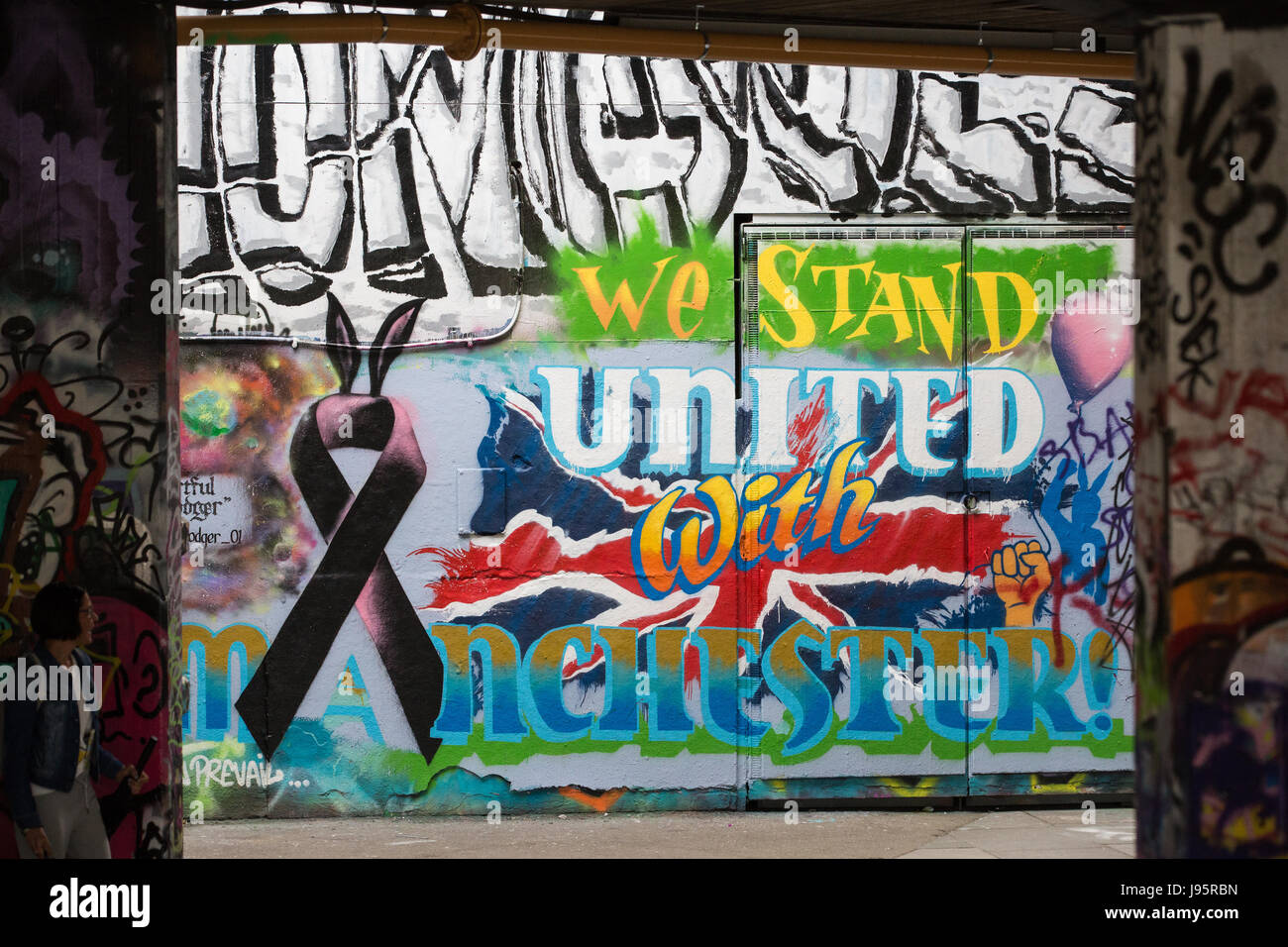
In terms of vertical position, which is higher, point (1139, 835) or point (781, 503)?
point (781, 503)

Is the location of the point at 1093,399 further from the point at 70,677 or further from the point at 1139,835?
the point at 70,677

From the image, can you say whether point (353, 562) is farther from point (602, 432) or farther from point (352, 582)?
point (602, 432)

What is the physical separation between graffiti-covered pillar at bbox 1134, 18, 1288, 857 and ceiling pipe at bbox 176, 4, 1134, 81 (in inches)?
121

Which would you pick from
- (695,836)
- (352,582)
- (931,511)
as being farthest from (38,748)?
(931,511)

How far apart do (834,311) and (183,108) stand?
14.7 feet

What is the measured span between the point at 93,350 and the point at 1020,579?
240 inches

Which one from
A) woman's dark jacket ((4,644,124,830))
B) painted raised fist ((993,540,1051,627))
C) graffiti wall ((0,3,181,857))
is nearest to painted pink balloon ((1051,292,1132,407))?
painted raised fist ((993,540,1051,627))

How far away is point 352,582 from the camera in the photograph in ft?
29.9

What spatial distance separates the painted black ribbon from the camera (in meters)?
9.09

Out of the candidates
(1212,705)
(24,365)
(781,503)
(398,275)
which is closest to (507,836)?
(781,503)

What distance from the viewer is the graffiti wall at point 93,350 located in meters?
5.62

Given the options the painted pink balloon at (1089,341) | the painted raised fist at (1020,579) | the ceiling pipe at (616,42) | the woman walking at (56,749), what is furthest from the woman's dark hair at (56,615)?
the painted pink balloon at (1089,341)

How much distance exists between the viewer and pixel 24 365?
565 centimetres

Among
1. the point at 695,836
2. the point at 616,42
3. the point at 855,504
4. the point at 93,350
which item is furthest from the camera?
the point at 855,504
